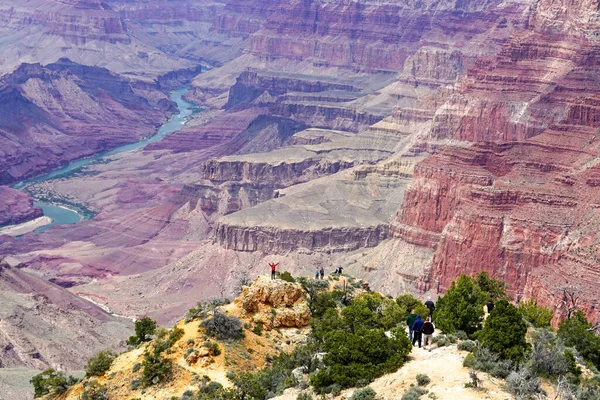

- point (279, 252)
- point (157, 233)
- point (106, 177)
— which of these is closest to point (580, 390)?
point (279, 252)

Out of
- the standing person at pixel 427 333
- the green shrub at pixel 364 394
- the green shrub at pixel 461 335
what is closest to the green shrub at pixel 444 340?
the standing person at pixel 427 333

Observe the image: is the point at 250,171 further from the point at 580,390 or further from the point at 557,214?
the point at 580,390

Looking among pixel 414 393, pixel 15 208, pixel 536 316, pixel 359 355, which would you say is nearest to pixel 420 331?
pixel 359 355

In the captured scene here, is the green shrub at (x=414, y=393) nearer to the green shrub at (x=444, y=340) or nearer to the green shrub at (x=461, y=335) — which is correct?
the green shrub at (x=444, y=340)

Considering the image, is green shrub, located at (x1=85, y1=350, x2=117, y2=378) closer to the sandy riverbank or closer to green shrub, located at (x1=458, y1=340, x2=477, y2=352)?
green shrub, located at (x1=458, y1=340, x2=477, y2=352)

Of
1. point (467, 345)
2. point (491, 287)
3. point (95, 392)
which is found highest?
point (467, 345)

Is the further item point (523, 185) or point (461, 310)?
point (523, 185)

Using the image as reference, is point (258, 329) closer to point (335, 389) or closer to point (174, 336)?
point (174, 336)
